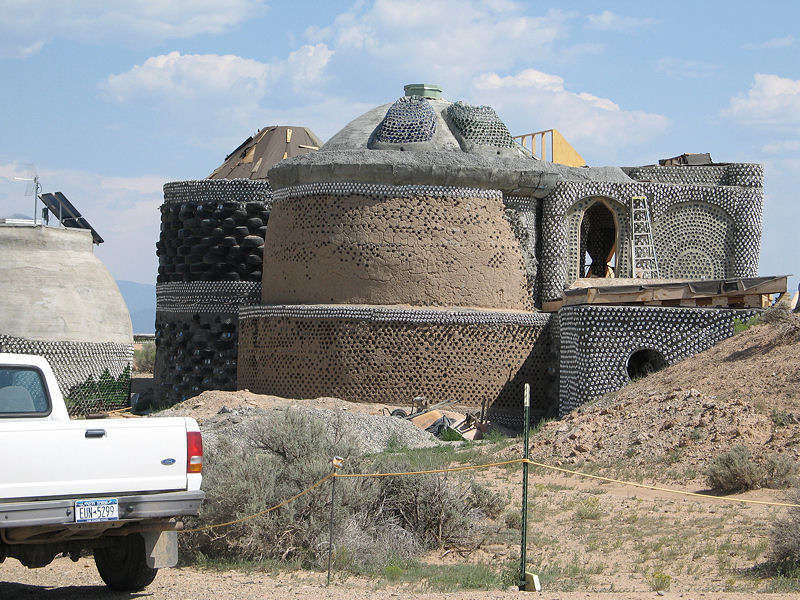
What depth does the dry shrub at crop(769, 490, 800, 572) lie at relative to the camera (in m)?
9.99

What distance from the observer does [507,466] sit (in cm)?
1669

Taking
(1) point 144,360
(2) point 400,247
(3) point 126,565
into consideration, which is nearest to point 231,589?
(3) point 126,565

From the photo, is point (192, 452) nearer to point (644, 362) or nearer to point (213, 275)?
point (644, 362)

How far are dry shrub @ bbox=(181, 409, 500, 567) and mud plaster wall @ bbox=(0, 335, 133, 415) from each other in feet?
56.3

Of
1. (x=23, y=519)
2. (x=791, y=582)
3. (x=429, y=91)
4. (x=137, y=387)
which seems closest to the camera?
(x=23, y=519)

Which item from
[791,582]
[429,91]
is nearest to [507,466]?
[791,582]

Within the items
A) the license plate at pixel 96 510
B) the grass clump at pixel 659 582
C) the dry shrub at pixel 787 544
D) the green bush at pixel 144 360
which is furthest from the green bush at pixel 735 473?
the green bush at pixel 144 360

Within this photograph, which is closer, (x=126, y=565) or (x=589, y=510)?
(x=126, y=565)

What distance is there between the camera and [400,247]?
78.3ft

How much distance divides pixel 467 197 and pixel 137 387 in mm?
14811

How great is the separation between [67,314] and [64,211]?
3.61 meters

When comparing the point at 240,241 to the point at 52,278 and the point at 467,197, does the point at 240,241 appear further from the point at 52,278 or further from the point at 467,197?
the point at 467,197

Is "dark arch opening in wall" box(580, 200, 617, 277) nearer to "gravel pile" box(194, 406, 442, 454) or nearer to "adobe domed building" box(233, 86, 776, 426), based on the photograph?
"adobe domed building" box(233, 86, 776, 426)

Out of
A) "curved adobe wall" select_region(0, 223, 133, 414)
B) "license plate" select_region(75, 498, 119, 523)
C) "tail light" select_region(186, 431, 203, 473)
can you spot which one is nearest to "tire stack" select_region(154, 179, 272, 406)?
"curved adobe wall" select_region(0, 223, 133, 414)
